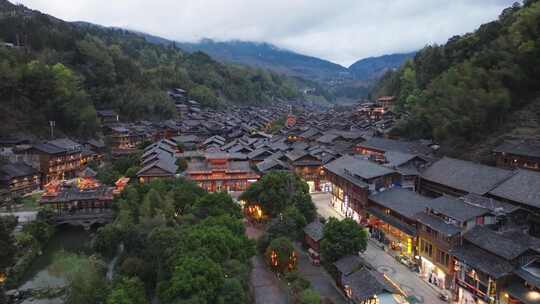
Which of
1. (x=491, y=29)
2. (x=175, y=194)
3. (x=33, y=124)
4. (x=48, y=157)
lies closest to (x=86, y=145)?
(x=33, y=124)

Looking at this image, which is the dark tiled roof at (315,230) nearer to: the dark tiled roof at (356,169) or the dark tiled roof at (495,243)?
the dark tiled roof at (356,169)

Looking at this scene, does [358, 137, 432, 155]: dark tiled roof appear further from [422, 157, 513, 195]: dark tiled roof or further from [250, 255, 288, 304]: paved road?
[250, 255, 288, 304]: paved road

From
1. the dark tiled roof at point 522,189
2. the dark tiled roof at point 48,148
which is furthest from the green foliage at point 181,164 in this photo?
the dark tiled roof at point 522,189

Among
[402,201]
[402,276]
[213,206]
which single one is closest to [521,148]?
[402,201]

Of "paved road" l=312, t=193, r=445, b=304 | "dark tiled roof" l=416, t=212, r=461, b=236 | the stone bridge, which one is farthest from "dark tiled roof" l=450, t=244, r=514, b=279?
the stone bridge

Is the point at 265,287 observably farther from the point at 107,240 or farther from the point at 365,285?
the point at 107,240

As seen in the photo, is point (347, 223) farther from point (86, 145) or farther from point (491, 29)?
point (86, 145)
